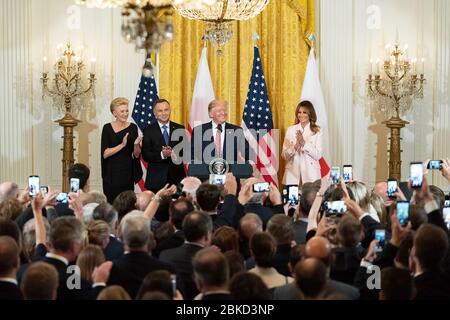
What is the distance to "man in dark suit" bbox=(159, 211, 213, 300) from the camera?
18.7ft

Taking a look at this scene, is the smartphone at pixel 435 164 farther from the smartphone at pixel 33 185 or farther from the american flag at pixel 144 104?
the american flag at pixel 144 104

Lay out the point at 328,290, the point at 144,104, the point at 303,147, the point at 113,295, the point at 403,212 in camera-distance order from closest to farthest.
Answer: the point at 113,295 < the point at 328,290 < the point at 403,212 < the point at 303,147 < the point at 144,104

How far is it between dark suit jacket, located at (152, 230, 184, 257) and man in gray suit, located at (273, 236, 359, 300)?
1.33 m

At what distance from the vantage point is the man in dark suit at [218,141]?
33.9 feet

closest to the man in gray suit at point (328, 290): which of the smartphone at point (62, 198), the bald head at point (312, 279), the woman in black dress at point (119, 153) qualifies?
the bald head at point (312, 279)

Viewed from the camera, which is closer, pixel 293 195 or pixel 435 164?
pixel 435 164

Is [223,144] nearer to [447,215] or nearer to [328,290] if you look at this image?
[447,215]

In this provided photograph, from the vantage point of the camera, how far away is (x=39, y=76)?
39.6ft

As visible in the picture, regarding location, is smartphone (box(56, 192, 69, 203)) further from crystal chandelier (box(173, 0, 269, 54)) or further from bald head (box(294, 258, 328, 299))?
bald head (box(294, 258, 328, 299))

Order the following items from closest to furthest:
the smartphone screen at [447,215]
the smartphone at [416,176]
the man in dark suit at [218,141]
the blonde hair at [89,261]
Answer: the blonde hair at [89,261] < the smartphone at [416,176] < the smartphone screen at [447,215] < the man in dark suit at [218,141]

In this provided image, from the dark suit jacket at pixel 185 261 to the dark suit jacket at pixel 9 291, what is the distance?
3.74ft

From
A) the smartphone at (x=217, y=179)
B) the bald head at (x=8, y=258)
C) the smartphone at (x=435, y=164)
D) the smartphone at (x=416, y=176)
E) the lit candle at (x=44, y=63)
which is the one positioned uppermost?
the lit candle at (x=44, y=63)

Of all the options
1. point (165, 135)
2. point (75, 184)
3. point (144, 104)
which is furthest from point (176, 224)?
point (144, 104)

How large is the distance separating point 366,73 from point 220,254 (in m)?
7.84
